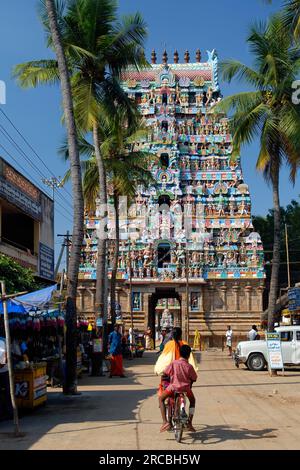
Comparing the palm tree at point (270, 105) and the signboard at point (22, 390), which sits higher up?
the palm tree at point (270, 105)

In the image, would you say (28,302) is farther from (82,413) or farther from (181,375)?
(181,375)

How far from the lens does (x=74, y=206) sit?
1627 centimetres

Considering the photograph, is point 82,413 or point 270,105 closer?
point 82,413

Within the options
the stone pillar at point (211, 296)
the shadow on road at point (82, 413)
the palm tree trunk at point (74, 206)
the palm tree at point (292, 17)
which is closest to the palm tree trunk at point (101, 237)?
the shadow on road at point (82, 413)

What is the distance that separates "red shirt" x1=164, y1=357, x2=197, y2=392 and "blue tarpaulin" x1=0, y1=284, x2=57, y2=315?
4.05 m

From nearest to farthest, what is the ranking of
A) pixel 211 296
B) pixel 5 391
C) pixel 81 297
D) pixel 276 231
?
pixel 5 391 → pixel 276 231 → pixel 211 296 → pixel 81 297

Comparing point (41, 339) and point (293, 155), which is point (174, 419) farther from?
point (293, 155)

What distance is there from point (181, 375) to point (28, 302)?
4675 mm

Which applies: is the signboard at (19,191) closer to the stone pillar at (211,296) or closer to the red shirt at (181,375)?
the red shirt at (181,375)

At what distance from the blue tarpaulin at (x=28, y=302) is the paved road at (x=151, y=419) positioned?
207 centimetres

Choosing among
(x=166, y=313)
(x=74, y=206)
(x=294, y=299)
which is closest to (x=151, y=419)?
(x=74, y=206)

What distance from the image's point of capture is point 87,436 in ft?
30.7

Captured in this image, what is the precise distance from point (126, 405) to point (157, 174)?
3900 centimetres

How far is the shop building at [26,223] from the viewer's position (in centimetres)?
2451
